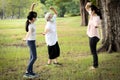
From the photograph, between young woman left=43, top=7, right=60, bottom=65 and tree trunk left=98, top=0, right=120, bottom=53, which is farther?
tree trunk left=98, top=0, right=120, bottom=53

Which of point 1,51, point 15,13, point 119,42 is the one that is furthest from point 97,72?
point 15,13

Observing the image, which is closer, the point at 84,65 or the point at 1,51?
the point at 84,65

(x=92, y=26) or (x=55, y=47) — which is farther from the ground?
(x=92, y=26)

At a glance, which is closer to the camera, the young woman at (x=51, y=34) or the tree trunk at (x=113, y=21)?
the young woman at (x=51, y=34)

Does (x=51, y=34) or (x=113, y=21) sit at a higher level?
(x=113, y=21)

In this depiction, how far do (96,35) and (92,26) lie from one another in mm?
319

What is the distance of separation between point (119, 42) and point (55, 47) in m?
3.55

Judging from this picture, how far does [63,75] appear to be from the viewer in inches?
441

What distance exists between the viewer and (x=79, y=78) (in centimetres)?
1073

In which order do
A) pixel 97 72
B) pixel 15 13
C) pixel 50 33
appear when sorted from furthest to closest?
pixel 15 13
pixel 50 33
pixel 97 72

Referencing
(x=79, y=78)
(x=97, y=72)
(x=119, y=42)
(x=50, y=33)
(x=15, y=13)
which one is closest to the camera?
(x=79, y=78)

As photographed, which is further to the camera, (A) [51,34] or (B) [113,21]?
(B) [113,21]

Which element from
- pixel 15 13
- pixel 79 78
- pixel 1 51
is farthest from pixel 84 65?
pixel 15 13

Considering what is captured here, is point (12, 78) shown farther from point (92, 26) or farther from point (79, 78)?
point (92, 26)
